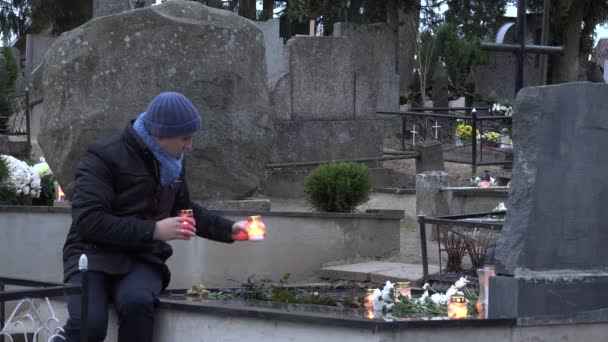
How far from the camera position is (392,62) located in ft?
70.0

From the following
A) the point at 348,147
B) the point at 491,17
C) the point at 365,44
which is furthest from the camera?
the point at 491,17

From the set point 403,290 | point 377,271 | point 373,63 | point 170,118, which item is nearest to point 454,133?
point 373,63

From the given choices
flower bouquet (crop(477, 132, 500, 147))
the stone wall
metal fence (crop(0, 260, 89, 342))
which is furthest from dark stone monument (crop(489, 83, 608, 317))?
flower bouquet (crop(477, 132, 500, 147))

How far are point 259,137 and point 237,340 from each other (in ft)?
16.5

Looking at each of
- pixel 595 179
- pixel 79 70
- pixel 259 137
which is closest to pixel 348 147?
pixel 259 137

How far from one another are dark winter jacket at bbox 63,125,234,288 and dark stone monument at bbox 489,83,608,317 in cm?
156

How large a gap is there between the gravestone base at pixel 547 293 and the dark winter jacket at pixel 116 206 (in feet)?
5.06

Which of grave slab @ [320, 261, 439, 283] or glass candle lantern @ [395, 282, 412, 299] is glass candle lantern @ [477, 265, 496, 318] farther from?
grave slab @ [320, 261, 439, 283]

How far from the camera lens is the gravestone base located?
15.3 ft

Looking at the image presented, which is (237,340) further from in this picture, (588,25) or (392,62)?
(588,25)

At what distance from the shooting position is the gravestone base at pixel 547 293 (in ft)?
15.3

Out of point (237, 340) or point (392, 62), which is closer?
point (237, 340)

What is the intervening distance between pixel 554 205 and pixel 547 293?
386 millimetres

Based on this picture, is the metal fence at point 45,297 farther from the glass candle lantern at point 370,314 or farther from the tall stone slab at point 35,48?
the tall stone slab at point 35,48
